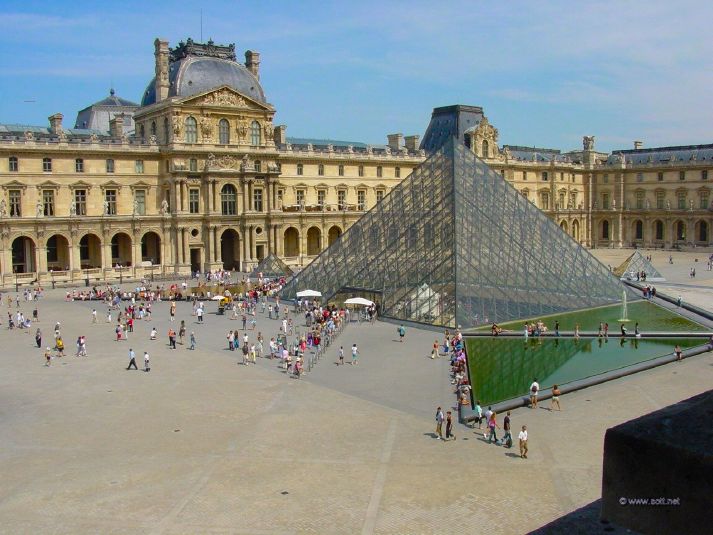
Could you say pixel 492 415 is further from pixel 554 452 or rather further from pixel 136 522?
pixel 136 522

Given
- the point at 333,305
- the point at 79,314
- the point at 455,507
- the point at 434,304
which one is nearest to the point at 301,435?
the point at 455,507

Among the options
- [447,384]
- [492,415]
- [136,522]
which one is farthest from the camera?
[447,384]

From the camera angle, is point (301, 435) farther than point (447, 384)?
No

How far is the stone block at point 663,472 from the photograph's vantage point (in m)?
2.32

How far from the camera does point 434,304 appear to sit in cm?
3319

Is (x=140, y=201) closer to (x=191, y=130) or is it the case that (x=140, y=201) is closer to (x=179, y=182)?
(x=179, y=182)

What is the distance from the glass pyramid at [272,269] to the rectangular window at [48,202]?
13625mm

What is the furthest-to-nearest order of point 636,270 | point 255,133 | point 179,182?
1. point 255,133
2. point 179,182
3. point 636,270

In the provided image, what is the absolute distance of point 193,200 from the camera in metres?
53.9

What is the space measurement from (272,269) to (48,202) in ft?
49.6

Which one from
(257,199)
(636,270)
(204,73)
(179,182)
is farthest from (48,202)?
(636,270)

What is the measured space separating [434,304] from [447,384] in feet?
35.5

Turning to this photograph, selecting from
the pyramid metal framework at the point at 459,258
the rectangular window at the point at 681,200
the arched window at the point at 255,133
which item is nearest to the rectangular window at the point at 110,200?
the arched window at the point at 255,133

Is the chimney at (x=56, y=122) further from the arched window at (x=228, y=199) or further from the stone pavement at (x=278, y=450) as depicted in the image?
the stone pavement at (x=278, y=450)
